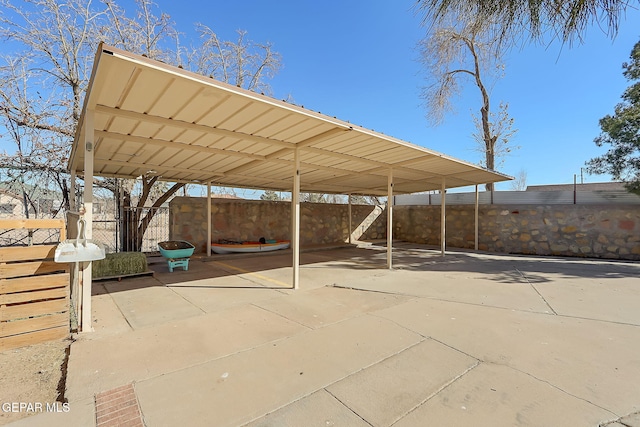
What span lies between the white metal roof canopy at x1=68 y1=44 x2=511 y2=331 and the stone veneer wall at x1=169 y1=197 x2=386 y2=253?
3.76 ft

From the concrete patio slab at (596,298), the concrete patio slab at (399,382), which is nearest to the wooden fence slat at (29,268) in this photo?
the concrete patio slab at (399,382)

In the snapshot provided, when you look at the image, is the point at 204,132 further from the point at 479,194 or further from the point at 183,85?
the point at 479,194

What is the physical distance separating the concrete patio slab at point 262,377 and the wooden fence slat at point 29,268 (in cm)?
165

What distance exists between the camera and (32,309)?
269 centimetres

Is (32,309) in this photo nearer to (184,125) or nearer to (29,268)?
(29,268)

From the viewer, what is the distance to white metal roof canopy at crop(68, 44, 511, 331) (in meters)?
2.76

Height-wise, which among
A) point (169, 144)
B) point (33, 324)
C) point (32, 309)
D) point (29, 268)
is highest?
point (169, 144)

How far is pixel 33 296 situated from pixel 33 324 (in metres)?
0.26

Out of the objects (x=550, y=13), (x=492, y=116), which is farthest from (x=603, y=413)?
(x=492, y=116)

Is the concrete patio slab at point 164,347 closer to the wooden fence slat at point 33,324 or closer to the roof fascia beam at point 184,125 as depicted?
the wooden fence slat at point 33,324

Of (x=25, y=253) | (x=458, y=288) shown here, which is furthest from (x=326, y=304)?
(x=25, y=253)

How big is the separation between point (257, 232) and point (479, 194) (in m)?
8.44

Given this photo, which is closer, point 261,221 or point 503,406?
point 503,406

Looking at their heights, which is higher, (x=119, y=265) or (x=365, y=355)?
(x=119, y=265)
